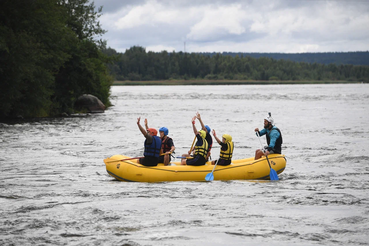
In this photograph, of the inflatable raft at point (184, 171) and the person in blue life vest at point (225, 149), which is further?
the person in blue life vest at point (225, 149)

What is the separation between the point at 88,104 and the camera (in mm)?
40906

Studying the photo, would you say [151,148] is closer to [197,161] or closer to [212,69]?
[197,161]

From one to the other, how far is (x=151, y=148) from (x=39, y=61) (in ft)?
61.6

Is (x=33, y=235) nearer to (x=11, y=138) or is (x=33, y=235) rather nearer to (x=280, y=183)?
(x=280, y=183)

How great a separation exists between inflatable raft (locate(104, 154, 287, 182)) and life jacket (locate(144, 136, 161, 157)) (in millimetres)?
416

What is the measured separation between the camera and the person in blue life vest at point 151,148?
41.6 feet

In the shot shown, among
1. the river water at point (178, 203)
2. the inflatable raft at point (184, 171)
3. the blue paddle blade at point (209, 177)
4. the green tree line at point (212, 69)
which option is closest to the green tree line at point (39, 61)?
the river water at point (178, 203)

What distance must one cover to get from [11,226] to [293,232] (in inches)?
205

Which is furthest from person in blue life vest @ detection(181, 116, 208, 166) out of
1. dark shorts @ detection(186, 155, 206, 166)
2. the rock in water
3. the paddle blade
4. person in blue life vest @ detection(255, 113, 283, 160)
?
the rock in water

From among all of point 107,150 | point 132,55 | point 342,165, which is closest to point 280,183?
point 342,165

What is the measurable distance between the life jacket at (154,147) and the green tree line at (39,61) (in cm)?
1580

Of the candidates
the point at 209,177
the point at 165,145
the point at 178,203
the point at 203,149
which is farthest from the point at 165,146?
the point at 178,203

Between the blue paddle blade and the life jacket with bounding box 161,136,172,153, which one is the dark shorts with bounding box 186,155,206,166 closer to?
the blue paddle blade

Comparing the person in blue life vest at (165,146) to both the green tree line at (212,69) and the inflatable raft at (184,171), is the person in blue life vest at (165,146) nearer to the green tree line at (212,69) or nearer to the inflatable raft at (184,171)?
the inflatable raft at (184,171)
